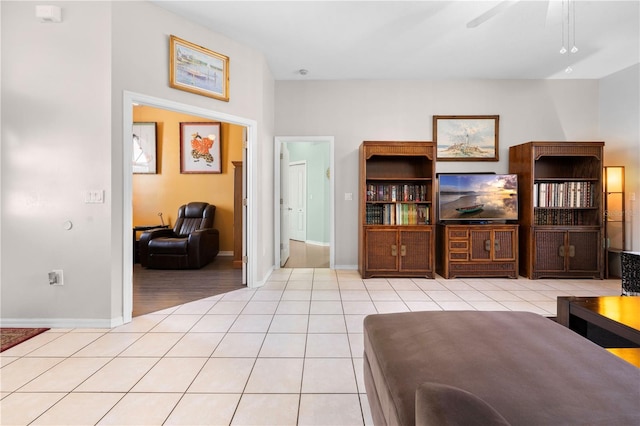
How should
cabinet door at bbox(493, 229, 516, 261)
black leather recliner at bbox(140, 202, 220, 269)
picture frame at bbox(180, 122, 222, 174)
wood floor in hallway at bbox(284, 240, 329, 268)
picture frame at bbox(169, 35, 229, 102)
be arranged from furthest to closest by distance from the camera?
picture frame at bbox(180, 122, 222, 174) < wood floor in hallway at bbox(284, 240, 329, 268) < black leather recliner at bbox(140, 202, 220, 269) < cabinet door at bbox(493, 229, 516, 261) < picture frame at bbox(169, 35, 229, 102)

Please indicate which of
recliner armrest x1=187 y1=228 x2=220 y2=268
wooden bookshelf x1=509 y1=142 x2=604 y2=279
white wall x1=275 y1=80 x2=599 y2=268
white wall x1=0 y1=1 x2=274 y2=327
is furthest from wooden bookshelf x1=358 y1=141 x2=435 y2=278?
white wall x1=0 y1=1 x2=274 y2=327

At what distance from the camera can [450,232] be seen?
4.25 metres

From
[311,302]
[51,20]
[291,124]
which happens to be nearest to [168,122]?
[291,124]

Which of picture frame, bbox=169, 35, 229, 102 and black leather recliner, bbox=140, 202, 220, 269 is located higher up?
picture frame, bbox=169, 35, 229, 102

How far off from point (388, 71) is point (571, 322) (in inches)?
153

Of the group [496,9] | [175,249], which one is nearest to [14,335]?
→ [175,249]

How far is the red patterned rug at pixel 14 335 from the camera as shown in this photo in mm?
2301

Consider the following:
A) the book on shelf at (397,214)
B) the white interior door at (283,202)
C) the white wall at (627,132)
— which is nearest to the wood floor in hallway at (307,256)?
the white interior door at (283,202)

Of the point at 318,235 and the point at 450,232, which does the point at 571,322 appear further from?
the point at 318,235

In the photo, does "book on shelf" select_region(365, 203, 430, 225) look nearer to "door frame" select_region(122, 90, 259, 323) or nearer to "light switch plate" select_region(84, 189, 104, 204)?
"door frame" select_region(122, 90, 259, 323)

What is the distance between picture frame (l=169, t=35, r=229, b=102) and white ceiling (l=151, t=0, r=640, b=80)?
172 millimetres

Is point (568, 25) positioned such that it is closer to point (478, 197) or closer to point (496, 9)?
point (496, 9)

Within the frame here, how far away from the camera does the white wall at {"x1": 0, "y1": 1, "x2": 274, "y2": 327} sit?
258 centimetres

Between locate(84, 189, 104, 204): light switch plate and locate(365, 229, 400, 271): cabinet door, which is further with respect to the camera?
locate(365, 229, 400, 271): cabinet door
